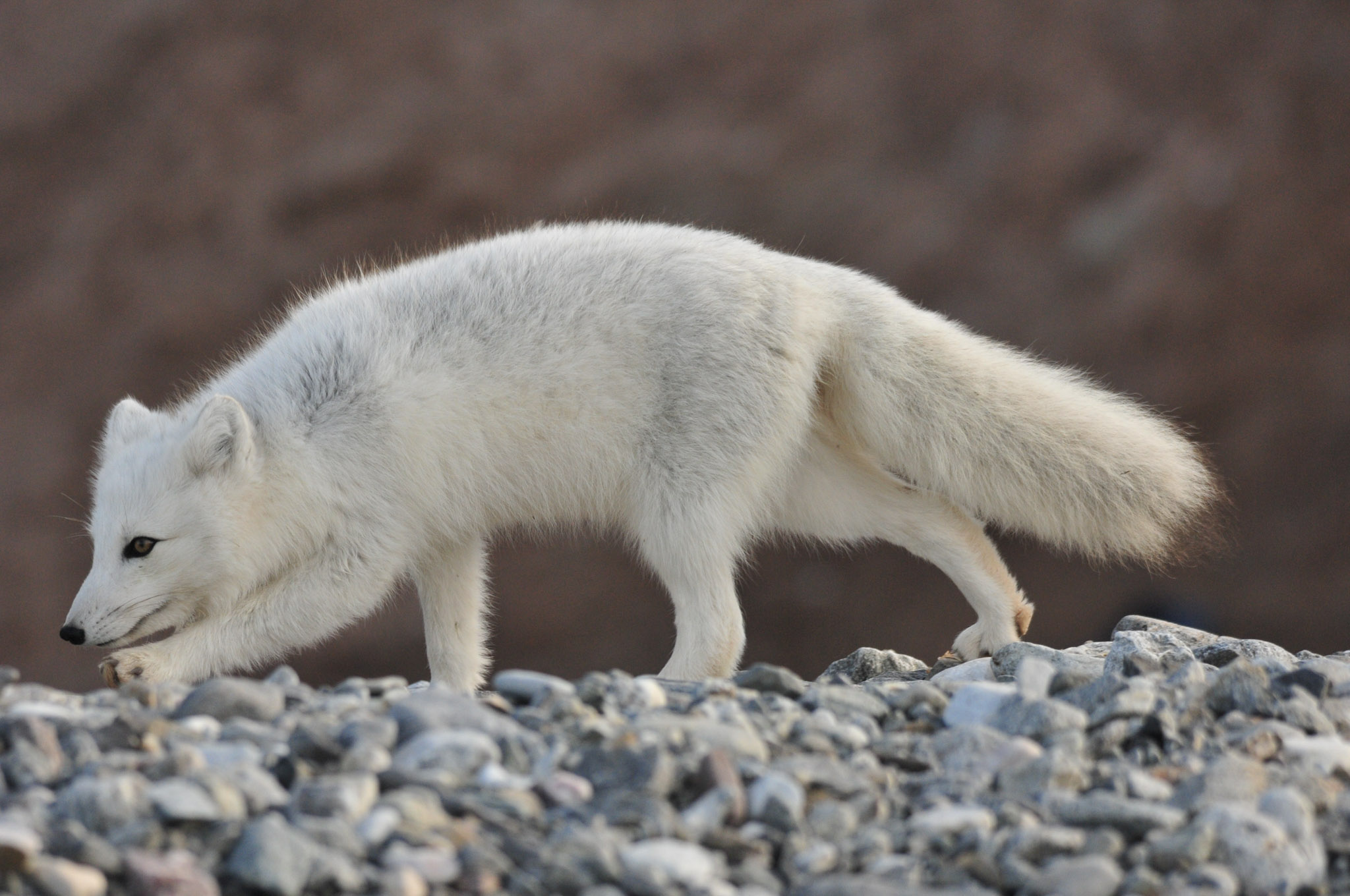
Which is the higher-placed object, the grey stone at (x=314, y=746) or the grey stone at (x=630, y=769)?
the grey stone at (x=630, y=769)

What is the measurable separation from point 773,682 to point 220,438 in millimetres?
1597

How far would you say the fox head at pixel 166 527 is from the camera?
3193 mm

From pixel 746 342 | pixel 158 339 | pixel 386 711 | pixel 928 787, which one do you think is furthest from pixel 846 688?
pixel 158 339

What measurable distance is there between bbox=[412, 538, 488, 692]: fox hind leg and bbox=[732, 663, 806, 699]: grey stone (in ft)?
4.77

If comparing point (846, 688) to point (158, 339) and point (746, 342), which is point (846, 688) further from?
point (158, 339)

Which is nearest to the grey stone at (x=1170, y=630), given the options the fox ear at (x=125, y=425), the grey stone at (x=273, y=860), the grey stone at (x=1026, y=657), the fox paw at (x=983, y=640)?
the fox paw at (x=983, y=640)

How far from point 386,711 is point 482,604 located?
1.77 meters

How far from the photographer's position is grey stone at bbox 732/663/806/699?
2.37 m

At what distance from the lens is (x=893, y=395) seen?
3299 mm

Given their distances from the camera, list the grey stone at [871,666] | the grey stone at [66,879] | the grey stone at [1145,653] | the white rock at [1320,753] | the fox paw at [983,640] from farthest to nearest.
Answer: the fox paw at [983,640] → the grey stone at [871,666] → the grey stone at [1145,653] → the white rock at [1320,753] → the grey stone at [66,879]

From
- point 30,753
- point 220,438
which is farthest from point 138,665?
point 30,753

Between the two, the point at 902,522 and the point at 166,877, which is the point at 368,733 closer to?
the point at 166,877

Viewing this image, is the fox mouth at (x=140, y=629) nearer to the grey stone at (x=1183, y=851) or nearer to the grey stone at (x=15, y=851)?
the grey stone at (x=15, y=851)

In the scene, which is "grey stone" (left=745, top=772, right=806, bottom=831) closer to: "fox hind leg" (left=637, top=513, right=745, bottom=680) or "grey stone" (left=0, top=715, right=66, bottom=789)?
"grey stone" (left=0, top=715, right=66, bottom=789)
